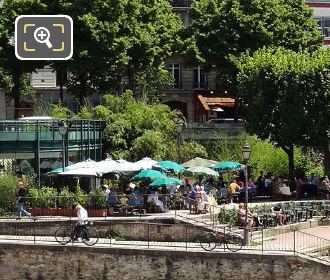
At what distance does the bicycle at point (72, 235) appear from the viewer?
32.9 meters

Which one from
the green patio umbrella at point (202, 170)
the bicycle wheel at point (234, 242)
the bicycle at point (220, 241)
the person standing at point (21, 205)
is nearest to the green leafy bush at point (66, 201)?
the person standing at point (21, 205)

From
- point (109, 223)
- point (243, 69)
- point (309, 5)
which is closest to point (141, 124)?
point (243, 69)

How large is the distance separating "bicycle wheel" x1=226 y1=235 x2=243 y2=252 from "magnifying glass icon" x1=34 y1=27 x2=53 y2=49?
1381cm

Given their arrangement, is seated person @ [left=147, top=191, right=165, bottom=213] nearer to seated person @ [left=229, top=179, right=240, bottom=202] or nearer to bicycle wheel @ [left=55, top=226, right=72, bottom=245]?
bicycle wheel @ [left=55, top=226, right=72, bottom=245]

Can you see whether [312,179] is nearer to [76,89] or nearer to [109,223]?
[109,223]

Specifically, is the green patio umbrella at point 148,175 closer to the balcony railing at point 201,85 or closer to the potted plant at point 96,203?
the potted plant at point 96,203

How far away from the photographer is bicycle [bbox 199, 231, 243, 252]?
31.8m

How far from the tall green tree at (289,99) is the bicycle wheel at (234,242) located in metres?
14.3

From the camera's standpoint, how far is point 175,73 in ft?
245

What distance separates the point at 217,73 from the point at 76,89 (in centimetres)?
1223

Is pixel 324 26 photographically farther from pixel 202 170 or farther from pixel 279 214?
pixel 279 214

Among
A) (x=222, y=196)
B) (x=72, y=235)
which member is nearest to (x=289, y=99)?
(x=222, y=196)

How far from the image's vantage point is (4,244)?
33.5 meters

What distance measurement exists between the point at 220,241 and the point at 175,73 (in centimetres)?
4313
